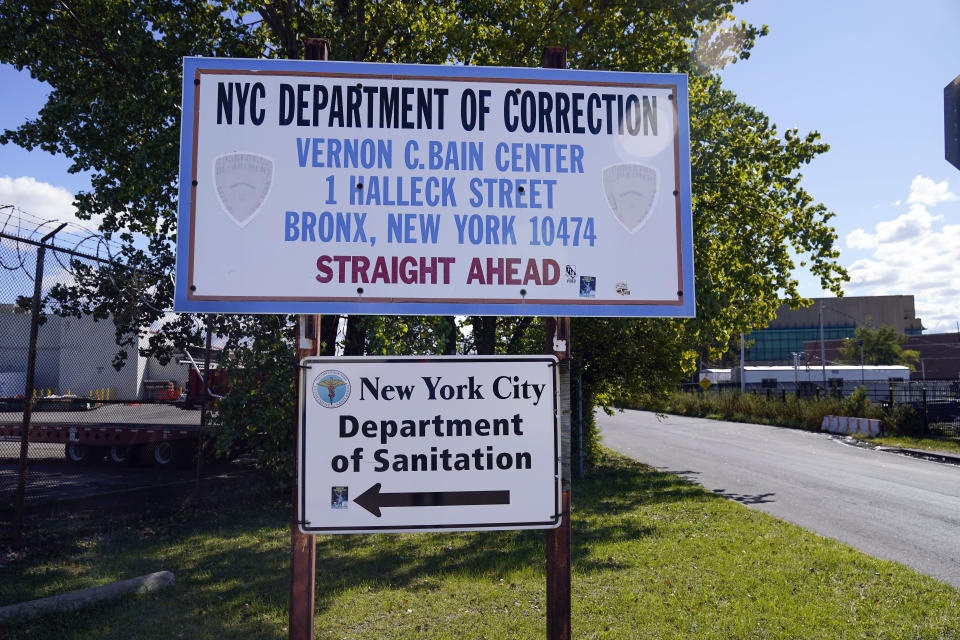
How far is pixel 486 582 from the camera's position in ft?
20.6

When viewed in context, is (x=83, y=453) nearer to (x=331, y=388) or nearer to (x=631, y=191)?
(x=331, y=388)

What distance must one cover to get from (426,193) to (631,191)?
1.01m

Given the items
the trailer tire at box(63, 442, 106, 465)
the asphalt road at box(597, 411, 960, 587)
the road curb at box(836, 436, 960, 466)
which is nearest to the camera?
the asphalt road at box(597, 411, 960, 587)

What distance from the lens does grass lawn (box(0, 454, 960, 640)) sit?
5.09 m

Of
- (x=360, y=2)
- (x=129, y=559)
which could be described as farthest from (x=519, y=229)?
(x=360, y=2)

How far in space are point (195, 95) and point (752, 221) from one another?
11.2 meters

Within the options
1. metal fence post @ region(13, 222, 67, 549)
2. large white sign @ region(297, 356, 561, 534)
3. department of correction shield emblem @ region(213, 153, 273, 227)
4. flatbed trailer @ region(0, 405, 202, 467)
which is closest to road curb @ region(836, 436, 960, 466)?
large white sign @ region(297, 356, 561, 534)

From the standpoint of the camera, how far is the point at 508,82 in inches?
128

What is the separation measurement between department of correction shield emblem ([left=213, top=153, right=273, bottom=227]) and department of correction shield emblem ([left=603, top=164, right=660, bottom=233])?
165 centimetres

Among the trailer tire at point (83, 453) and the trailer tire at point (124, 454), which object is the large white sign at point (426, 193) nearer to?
the trailer tire at point (124, 454)

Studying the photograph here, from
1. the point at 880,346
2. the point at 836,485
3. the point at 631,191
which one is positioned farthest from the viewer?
the point at 880,346

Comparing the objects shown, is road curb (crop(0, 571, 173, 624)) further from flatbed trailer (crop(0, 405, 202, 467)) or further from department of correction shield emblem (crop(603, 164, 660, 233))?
flatbed trailer (crop(0, 405, 202, 467))

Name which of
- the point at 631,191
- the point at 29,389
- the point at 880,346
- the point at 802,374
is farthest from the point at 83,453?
the point at 880,346

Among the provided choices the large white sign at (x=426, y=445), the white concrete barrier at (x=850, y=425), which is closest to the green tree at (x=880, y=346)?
the white concrete barrier at (x=850, y=425)
